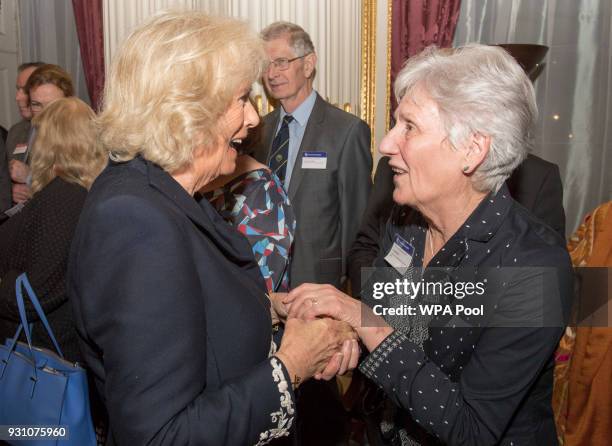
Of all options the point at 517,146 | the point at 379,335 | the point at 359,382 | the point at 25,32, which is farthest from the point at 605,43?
the point at 25,32

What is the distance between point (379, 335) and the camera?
5.04ft

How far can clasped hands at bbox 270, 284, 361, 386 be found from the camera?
4.43ft

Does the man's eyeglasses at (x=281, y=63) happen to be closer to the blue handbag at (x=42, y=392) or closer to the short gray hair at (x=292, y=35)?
the short gray hair at (x=292, y=35)

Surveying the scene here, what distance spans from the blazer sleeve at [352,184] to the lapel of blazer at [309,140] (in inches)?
8.4

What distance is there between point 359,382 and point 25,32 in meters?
5.30

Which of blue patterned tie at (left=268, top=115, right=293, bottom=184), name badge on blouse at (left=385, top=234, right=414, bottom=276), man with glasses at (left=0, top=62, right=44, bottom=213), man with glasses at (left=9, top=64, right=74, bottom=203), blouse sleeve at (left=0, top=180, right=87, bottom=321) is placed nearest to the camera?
name badge on blouse at (left=385, top=234, right=414, bottom=276)

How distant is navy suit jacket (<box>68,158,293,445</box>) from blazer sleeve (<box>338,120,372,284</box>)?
241 centimetres

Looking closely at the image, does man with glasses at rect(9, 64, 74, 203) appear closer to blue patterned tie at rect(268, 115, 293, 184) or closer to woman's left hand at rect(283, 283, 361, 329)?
blue patterned tie at rect(268, 115, 293, 184)

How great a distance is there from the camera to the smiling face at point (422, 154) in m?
1.59

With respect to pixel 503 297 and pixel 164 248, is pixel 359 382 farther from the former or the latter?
pixel 164 248

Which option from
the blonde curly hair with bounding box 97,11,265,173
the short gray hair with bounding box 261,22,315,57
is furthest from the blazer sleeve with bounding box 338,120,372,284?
the blonde curly hair with bounding box 97,11,265,173

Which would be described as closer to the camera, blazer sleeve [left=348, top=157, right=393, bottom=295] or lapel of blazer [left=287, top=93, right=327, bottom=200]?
blazer sleeve [left=348, top=157, right=393, bottom=295]

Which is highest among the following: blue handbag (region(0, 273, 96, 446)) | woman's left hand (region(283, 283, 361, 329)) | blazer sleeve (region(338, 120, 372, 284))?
woman's left hand (region(283, 283, 361, 329))

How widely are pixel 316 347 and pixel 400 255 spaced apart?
1.97 feet
